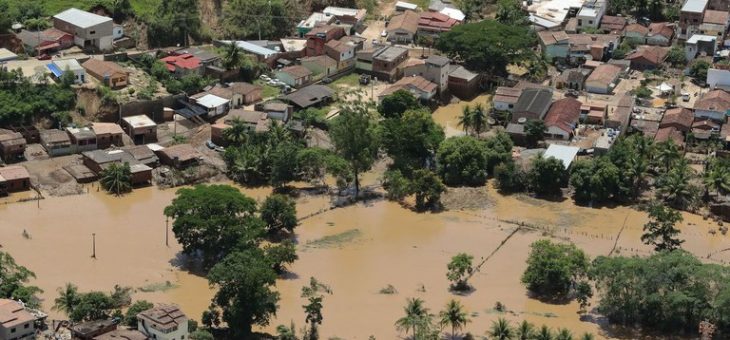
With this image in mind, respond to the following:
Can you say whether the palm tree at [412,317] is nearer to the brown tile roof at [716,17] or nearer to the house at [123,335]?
the house at [123,335]

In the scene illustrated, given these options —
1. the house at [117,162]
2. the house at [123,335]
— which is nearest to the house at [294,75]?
the house at [117,162]

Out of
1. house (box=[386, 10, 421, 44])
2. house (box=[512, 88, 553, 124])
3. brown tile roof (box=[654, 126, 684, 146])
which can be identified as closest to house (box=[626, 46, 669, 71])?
house (box=[512, 88, 553, 124])

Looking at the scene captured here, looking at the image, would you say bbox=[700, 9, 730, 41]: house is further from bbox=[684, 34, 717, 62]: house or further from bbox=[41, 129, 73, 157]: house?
bbox=[41, 129, 73, 157]: house

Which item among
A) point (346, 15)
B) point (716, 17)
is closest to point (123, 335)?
point (346, 15)

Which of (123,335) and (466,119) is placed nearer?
(123,335)

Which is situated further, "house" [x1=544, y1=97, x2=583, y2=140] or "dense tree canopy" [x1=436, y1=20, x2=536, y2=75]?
"dense tree canopy" [x1=436, y1=20, x2=536, y2=75]

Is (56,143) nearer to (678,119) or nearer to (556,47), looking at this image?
(556,47)
